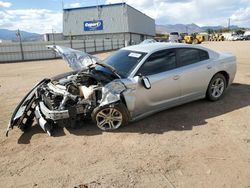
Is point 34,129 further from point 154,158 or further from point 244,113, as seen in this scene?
point 244,113

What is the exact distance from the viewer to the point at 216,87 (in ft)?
21.8

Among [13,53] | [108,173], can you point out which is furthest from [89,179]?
[13,53]

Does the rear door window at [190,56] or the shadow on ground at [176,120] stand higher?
the rear door window at [190,56]

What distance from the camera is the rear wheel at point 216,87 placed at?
6.49 meters

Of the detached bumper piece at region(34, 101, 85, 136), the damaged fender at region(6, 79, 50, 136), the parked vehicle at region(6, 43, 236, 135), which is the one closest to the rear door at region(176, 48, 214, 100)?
the parked vehicle at region(6, 43, 236, 135)

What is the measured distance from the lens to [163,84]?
5484 mm

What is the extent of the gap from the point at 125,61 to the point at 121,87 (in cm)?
96

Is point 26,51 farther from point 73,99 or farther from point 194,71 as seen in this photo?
point 194,71

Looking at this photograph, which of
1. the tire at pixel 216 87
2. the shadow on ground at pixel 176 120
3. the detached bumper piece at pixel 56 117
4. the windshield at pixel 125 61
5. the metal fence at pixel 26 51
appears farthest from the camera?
the metal fence at pixel 26 51

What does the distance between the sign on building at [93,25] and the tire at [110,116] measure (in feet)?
143

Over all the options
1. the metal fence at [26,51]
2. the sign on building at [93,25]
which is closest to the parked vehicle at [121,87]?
the metal fence at [26,51]

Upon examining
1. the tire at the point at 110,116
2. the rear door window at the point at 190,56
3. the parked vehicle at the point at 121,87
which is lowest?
the tire at the point at 110,116

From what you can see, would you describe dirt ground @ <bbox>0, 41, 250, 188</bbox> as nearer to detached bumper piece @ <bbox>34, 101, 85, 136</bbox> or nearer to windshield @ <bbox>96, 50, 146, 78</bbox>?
detached bumper piece @ <bbox>34, 101, 85, 136</bbox>

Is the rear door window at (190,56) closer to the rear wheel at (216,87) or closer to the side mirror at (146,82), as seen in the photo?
the rear wheel at (216,87)
